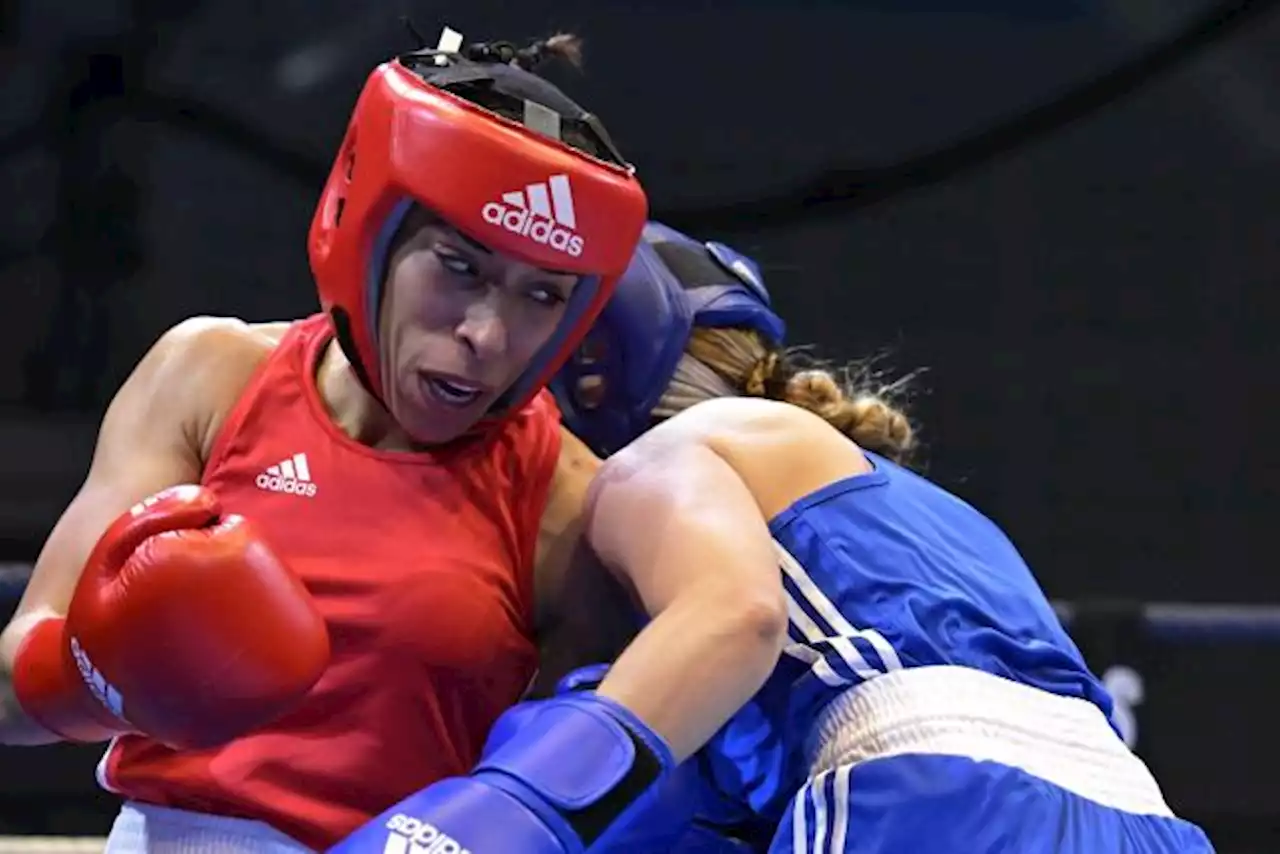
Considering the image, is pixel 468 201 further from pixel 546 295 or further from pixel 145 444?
pixel 145 444

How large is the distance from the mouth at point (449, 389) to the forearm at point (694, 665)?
27 cm

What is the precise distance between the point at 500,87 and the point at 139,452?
45 centimetres

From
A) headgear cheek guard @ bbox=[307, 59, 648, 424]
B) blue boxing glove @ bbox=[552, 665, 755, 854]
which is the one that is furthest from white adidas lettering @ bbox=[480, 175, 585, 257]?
blue boxing glove @ bbox=[552, 665, 755, 854]

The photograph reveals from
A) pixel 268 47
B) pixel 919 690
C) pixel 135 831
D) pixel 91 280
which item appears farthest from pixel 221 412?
pixel 268 47

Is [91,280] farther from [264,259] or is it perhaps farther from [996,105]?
[996,105]

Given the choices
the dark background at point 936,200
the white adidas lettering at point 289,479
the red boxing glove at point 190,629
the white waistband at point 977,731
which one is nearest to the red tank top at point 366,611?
the white adidas lettering at point 289,479

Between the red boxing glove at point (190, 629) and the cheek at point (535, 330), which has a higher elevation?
the cheek at point (535, 330)

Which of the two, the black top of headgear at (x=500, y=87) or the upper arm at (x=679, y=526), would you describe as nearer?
the upper arm at (x=679, y=526)

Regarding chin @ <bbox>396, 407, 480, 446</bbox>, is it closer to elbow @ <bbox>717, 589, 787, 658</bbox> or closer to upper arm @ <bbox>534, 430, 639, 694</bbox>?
upper arm @ <bbox>534, 430, 639, 694</bbox>

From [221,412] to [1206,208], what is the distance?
2693mm

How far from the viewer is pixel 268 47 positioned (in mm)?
3615

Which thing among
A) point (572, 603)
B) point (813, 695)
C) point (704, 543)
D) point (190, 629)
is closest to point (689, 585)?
point (704, 543)

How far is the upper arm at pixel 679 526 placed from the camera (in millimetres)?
1341

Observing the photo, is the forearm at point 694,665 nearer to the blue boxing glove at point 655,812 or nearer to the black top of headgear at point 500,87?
the blue boxing glove at point 655,812
